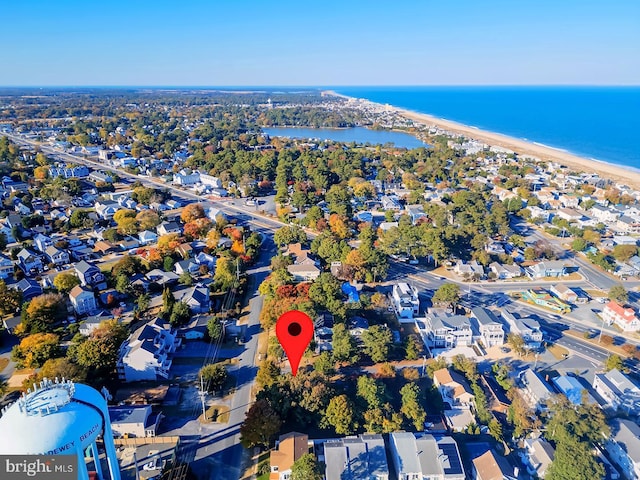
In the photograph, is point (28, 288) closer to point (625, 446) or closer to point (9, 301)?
point (9, 301)

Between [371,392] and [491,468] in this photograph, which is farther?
[371,392]

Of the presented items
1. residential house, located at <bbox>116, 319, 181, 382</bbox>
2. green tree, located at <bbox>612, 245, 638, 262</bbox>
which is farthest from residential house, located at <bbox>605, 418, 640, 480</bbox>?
green tree, located at <bbox>612, 245, 638, 262</bbox>

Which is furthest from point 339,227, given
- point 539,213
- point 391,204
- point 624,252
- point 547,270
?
point 624,252

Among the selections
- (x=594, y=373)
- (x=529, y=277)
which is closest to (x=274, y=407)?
(x=594, y=373)

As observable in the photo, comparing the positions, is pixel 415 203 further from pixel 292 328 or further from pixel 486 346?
pixel 292 328

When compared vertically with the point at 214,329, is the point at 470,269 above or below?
below
